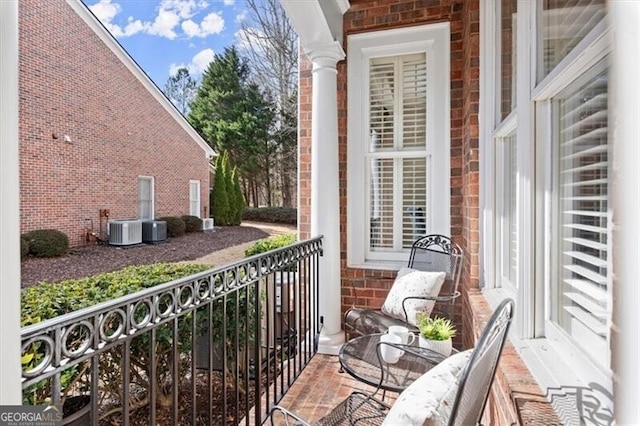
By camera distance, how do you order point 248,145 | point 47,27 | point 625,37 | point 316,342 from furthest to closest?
point 248,145
point 47,27
point 316,342
point 625,37

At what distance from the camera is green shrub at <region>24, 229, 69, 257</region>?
8.37 meters

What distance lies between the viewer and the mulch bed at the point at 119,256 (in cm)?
765

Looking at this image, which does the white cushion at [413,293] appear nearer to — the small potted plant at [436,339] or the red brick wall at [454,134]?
the red brick wall at [454,134]

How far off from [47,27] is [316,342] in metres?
→ 11.0

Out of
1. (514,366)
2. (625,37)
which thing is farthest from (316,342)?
(625,37)

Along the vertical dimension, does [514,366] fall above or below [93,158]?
below

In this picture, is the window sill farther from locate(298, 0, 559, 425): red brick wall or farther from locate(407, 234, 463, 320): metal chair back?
locate(407, 234, 463, 320): metal chair back

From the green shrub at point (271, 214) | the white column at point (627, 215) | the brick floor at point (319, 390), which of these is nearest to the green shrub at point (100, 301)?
the brick floor at point (319, 390)

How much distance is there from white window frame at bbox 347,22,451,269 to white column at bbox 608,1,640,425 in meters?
2.79

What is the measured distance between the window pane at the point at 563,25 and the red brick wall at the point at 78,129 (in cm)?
892

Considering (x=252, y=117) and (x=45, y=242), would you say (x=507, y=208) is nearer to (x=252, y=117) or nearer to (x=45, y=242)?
(x=45, y=242)

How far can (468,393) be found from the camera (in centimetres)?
92

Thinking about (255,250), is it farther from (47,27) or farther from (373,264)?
(47,27)

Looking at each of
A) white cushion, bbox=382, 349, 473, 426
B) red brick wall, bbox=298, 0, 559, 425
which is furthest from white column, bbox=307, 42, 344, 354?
white cushion, bbox=382, 349, 473, 426
